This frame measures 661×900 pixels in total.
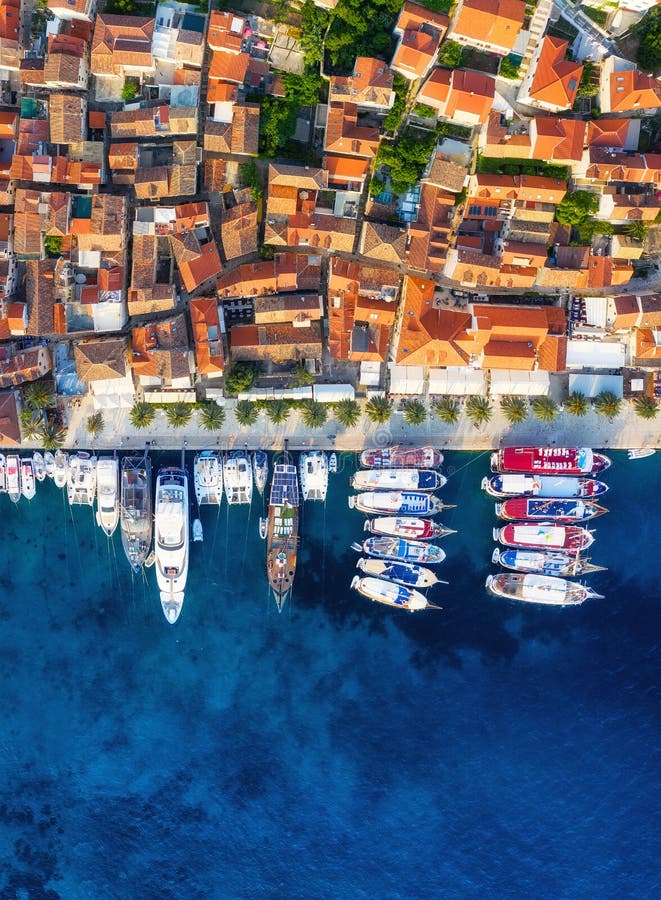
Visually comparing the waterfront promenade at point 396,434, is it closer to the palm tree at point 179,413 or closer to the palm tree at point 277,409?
the palm tree at point 179,413

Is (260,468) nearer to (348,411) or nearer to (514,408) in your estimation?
(348,411)

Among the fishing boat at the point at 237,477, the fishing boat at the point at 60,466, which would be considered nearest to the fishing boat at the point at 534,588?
the fishing boat at the point at 237,477

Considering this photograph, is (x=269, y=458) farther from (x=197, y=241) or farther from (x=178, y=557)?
(x=197, y=241)

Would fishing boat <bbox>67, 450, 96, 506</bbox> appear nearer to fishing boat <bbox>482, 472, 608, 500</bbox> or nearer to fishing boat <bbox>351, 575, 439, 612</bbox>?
fishing boat <bbox>351, 575, 439, 612</bbox>

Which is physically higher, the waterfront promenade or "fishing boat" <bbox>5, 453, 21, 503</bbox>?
the waterfront promenade

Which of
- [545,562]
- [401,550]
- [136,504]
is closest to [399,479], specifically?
[401,550]

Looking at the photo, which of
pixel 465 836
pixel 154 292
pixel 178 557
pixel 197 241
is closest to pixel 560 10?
pixel 197 241

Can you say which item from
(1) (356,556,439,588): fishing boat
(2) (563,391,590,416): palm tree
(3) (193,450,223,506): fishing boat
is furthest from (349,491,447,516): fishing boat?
(2) (563,391,590,416): palm tree
